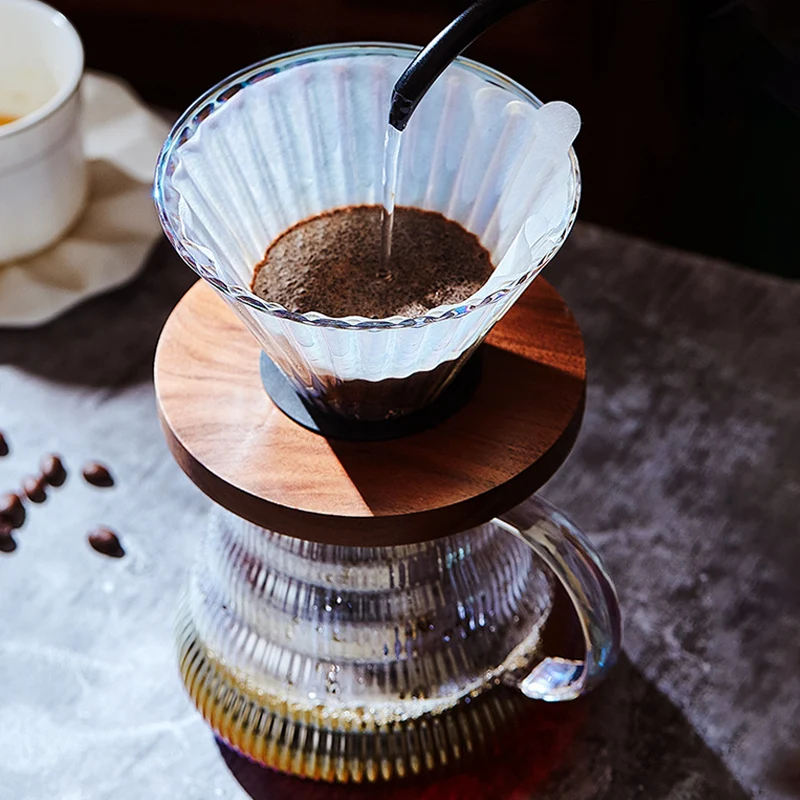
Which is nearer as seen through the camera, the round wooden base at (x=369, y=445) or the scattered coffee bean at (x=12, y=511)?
the round wooden base at (x=369, y=445)

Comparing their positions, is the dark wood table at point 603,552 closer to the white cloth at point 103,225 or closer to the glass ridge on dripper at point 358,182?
the white cloth at point 103,225

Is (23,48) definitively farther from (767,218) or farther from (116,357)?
(767,218)

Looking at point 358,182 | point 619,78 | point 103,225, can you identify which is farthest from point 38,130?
point 619,78

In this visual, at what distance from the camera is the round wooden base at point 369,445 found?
58 centimetres

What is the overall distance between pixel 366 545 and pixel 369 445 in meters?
0.05

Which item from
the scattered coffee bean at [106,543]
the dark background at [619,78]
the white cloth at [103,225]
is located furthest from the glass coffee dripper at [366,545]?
the dark background at [619,78]

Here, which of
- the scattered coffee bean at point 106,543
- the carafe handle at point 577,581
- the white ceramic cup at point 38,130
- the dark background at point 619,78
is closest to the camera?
the carafe handle at point 577,581

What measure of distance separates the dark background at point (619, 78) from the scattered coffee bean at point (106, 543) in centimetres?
70

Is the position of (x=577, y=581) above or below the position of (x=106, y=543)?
above

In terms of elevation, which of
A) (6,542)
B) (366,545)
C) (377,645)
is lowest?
(6,542)

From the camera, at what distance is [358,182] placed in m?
0.65

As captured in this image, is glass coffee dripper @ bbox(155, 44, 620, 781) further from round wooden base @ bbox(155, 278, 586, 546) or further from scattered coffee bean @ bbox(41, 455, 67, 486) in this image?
scattered coffee bean @ bbox(41, 455, 67, 486)

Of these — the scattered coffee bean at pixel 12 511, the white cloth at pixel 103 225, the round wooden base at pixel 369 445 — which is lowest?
the scattered coffee bean at pixel 12 511

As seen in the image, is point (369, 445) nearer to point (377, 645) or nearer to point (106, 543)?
point (377, 645)
